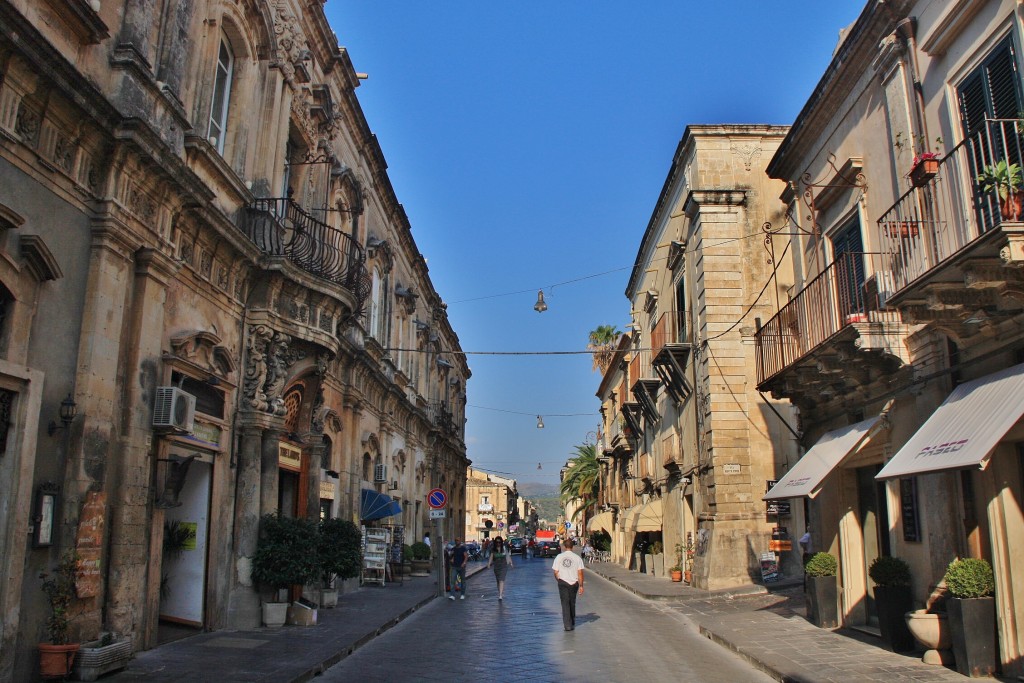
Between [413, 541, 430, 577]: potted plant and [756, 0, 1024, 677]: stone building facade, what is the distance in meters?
18.3

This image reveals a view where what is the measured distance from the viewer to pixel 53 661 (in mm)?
7863

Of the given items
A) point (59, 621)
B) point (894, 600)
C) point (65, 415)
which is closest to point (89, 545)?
point (59, 621)

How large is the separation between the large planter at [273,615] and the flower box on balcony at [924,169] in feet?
35.3

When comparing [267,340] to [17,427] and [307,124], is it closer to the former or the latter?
[307,124]

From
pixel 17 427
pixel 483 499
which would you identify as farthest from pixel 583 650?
pixel 483 499

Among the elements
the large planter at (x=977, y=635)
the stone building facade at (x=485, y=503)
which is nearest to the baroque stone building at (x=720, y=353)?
the large planter at (x=977, y=635)

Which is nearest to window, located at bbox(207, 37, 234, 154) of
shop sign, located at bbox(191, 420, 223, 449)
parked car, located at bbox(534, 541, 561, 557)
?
shop sign, located at bbox(191, 420, 223, 449)

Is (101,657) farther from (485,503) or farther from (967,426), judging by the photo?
(485,503)

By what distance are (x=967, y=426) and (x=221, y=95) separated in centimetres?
1143

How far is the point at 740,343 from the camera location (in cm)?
2216

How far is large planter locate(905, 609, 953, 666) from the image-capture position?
29.4 ft

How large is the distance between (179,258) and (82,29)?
3.13m

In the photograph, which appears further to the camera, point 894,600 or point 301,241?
point 301,241

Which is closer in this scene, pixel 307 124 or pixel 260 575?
pixel 260 575
